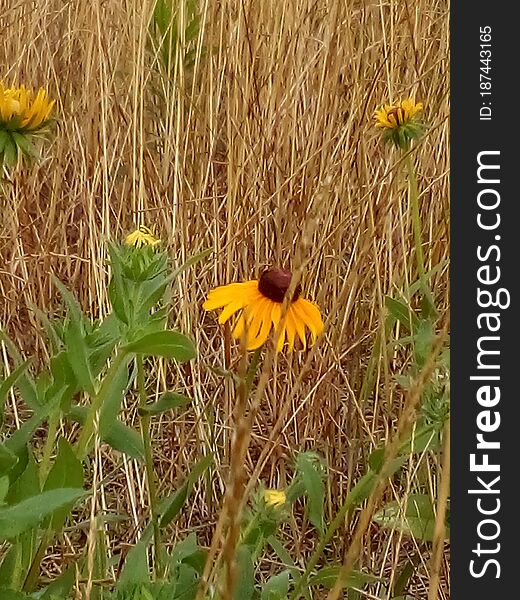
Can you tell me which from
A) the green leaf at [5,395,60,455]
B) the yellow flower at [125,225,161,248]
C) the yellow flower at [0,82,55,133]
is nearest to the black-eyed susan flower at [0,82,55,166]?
the yellow flower at [0,82,55,133]

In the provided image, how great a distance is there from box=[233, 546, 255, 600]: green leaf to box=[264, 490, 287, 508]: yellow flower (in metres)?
0.04

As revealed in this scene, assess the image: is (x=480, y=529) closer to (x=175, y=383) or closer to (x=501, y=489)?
(x=501, y=489)

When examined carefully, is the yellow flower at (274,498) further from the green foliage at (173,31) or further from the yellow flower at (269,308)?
the green foliage at (173,31)

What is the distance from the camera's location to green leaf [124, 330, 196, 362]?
0.60 meters

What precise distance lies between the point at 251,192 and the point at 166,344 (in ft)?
1.91

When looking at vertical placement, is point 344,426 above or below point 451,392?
below

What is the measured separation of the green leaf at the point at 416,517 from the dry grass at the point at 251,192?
0.12 m

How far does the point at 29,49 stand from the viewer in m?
1.36

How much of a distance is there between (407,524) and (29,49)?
3.27ft

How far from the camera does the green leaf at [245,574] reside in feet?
2.12

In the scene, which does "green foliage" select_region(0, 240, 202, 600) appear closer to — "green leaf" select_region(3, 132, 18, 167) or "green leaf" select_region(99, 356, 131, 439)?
"green leaf" select_region(99, 356, 131, 439)

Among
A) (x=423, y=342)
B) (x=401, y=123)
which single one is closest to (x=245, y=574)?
(x=423, y=342)

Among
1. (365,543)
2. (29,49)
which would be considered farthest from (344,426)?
(29,49)

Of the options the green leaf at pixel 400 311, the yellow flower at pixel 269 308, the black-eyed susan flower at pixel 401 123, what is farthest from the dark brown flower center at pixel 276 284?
the black-eyed susan flower at pixel 401 123
